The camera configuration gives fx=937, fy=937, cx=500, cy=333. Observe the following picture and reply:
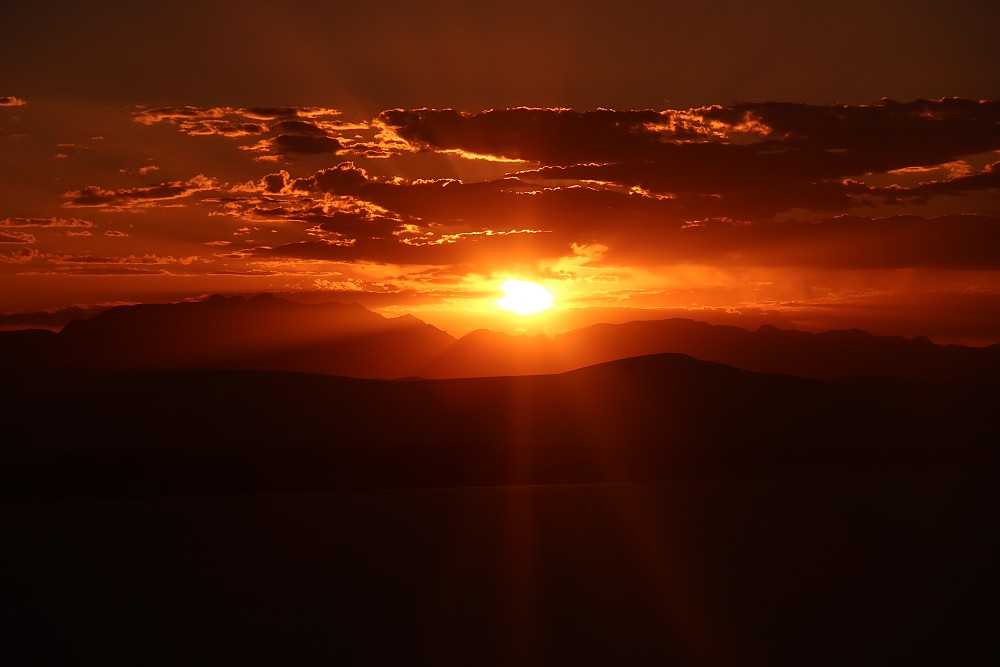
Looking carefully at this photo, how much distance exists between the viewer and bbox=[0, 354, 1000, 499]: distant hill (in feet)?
91.1

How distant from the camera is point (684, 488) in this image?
21.1 meters

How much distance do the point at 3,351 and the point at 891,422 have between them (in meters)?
96.6

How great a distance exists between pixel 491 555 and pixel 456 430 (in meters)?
22.3

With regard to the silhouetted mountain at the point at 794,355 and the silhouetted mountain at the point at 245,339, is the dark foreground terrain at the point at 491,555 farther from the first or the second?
the silhouetted mountain at the point at 794,355

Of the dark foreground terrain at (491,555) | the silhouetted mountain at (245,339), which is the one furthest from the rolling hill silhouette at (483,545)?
the silhouetted mountain at (245,339)

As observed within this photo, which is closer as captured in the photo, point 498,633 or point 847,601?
point 498,633

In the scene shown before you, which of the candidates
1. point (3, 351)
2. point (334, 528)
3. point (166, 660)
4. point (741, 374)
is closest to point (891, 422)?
point (741, 374)

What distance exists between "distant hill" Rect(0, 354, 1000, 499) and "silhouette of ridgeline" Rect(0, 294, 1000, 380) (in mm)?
72279

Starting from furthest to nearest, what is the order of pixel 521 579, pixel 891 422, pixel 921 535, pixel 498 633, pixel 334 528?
pixel 891 422
pixel 334 528
pixel 921 535
pixel 521 579
pixel 498 633

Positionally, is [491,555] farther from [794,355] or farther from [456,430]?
[794,355]

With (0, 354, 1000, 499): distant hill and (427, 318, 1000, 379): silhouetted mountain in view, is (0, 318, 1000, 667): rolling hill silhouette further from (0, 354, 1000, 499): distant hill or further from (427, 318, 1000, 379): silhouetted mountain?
(427, 318, 1000, 379): silhouetted mountain

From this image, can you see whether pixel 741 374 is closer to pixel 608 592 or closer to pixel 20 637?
pixel 608 592

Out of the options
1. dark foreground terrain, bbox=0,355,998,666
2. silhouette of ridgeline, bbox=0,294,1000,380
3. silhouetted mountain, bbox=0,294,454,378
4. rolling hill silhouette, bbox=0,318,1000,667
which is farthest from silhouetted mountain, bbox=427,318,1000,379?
dark foreground terrain, bbox=0,355,998,666

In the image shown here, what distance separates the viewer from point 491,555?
1464 centimetres
